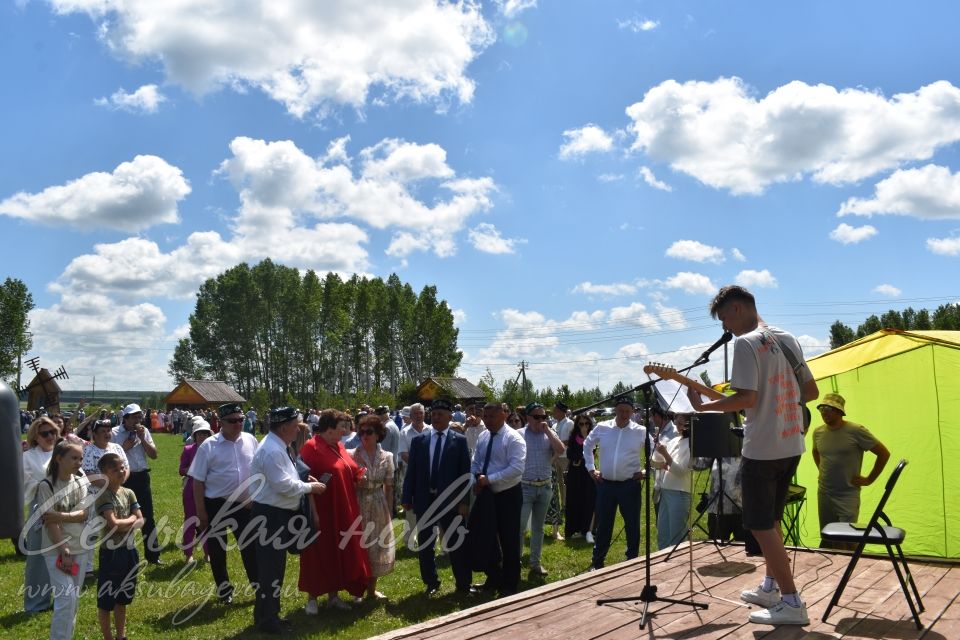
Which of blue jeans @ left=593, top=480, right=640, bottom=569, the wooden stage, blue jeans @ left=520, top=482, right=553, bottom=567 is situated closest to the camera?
the wooden stage

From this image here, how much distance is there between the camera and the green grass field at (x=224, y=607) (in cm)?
670

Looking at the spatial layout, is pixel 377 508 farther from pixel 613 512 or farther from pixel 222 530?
pixel 613 512

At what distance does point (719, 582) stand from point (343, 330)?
62.3 metres

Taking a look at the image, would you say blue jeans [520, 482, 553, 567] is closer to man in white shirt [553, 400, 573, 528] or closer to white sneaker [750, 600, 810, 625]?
man in white shirt [553, 400, 573, 528]

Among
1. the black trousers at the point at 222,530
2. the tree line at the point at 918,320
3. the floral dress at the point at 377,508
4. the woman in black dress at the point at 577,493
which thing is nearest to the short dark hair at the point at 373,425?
the floral dress at the point at 377,508

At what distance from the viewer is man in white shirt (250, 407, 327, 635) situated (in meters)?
6.35

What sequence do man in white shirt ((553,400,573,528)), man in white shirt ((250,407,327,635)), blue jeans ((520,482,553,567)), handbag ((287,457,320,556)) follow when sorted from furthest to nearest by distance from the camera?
1. man in white shirt ((553,400,573,528))
2. blue jeans ((520,482,553,567))
3. handbag ((287,457,320,556))
4. man in white shirt ((250,407,327,635))

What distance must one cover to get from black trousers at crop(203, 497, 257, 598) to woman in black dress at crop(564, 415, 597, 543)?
562cm

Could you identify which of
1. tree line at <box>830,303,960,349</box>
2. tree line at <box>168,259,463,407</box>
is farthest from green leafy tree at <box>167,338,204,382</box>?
tree line at <box>830,303,960,349</box>

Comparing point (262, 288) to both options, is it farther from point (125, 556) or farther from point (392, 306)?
point (125, 556)

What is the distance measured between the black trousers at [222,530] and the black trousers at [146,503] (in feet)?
6.69

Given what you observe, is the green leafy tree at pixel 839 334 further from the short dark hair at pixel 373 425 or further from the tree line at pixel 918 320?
the short dark hair at pixel 373 425

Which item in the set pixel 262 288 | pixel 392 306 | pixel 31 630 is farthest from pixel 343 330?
pixel 31 630

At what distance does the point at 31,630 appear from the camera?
6.86 m
